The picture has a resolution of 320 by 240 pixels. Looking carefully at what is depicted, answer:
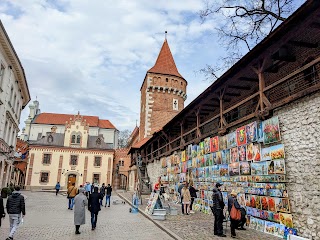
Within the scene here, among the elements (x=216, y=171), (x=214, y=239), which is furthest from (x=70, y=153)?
(x=214, y=239)

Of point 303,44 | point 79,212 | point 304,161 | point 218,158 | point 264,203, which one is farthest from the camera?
point 218,158

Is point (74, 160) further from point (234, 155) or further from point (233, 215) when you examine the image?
point (233, 215)

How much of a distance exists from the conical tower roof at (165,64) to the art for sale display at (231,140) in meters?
27.7

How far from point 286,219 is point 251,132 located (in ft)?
9.39

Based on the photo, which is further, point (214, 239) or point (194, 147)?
point (194, 147)

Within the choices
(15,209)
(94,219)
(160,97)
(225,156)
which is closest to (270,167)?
(225,156)

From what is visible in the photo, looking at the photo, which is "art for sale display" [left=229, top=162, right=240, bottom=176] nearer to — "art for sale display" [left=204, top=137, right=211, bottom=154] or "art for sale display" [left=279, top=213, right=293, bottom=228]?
"art for sale display" [left=204, top=137, right=211, bottom=154]

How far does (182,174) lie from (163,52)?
94.4ft

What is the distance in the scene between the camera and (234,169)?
10.0 metres

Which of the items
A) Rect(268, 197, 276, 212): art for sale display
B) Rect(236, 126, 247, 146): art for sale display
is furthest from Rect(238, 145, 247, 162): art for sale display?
Rect(268, 197, 276, 212): art for sale display

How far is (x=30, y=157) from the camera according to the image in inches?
1581

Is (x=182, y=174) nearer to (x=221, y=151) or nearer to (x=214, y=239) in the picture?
(x=221, y=151)

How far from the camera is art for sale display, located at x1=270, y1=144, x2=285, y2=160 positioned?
772 centimetres

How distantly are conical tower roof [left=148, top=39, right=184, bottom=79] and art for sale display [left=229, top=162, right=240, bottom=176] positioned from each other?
2837 cm
